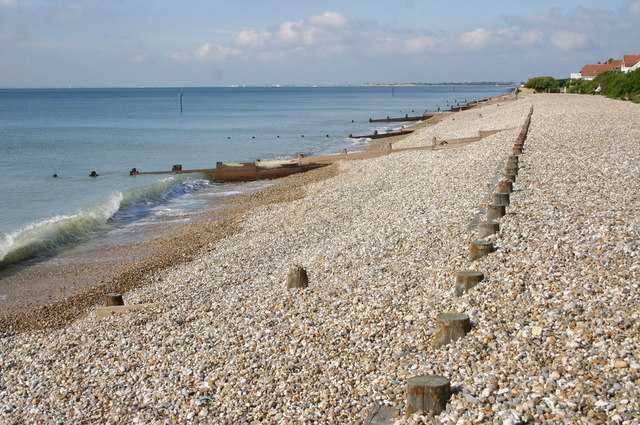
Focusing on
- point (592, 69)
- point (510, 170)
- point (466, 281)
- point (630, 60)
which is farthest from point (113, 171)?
point (592, 69)

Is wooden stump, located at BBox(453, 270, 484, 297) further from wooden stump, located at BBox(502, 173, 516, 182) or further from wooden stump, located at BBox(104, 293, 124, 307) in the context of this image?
wooden stump, located at BBox(502, 173, 516, 182)

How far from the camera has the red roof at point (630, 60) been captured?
99.6 m

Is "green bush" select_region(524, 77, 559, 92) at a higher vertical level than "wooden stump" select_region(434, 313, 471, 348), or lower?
higher

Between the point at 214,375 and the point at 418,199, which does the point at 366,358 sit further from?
the point at 418,199

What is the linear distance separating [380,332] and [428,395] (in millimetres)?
1967

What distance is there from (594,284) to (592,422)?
2.65 m

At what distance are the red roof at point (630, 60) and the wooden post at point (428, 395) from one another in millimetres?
106797

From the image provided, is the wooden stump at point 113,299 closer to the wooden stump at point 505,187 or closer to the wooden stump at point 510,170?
the wooden stump at point 505,187

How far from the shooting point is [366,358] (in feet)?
21.3

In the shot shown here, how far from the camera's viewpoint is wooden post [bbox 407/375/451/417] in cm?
505

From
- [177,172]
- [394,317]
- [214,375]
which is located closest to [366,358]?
[394,317]

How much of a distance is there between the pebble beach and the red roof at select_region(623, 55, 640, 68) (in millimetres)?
98259

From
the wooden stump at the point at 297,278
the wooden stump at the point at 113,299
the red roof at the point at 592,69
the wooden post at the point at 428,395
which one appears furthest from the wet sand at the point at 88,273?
the red roof at the point at 592,69

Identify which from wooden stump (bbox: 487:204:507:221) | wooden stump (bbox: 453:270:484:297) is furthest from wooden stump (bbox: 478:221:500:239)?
wooden stump (bbox: 453:270:484:297)
